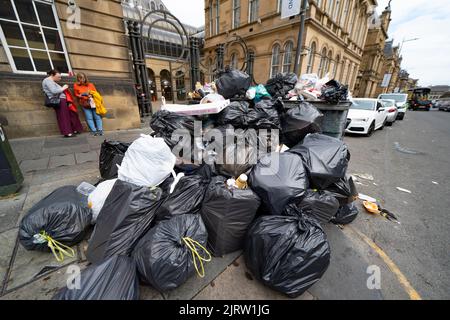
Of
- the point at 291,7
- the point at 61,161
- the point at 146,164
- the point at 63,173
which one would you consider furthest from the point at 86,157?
the point at 291,7

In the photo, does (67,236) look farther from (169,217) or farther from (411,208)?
(411,208)

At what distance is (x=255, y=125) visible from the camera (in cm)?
234

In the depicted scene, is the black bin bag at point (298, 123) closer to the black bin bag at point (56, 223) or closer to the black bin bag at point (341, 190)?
the black bin bag at point (341, 190)

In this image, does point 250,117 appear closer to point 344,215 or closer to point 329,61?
point 344,215

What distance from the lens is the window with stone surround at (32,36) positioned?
3.96 metres

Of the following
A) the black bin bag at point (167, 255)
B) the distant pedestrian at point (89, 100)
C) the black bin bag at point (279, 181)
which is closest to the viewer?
the black bin bag at point (167, 255)

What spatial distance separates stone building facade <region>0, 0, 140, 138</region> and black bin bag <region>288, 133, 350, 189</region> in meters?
5.50

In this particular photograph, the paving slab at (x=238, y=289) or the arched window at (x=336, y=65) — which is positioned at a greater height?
the arched window at (x=336, y=65)

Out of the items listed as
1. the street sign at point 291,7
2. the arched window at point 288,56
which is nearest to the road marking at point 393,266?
the street sign at point 291,7

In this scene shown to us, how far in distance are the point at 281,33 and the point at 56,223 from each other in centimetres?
1290

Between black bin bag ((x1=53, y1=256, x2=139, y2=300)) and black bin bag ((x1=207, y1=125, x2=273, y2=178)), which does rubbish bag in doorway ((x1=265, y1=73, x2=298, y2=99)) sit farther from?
black bin bag ((x1=53, y1=256, x2=139, y2=300))

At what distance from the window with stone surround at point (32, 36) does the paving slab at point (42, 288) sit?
520 centimetres

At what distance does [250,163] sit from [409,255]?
5.68 feet
